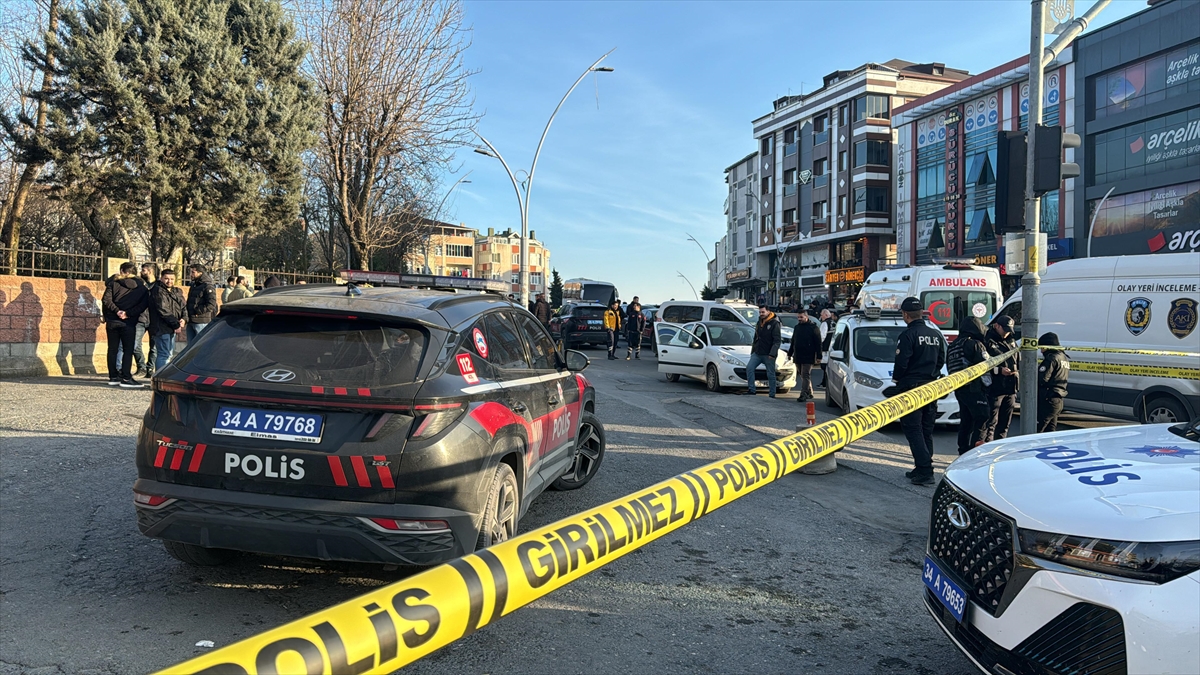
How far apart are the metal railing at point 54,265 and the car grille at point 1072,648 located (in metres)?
15.0

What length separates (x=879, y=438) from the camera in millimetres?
9992

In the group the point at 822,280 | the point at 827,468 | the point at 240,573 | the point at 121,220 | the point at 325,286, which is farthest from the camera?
the point at 822,280

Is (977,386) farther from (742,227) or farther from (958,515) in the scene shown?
(742,227)

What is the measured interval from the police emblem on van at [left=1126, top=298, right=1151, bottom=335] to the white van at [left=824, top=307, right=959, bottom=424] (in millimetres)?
2392

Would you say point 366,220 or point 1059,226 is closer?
point 366,220

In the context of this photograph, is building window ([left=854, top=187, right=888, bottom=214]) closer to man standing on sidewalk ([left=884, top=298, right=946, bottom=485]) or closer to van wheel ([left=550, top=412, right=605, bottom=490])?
man standing on sidewalk ([left=884, top=298, right=946, bottom=485])

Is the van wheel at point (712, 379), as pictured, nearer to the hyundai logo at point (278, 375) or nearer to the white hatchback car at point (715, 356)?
the white hatchback car at point (715, 356)

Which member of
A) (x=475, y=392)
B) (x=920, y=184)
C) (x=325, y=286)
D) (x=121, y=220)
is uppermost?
(x=920, y=184)

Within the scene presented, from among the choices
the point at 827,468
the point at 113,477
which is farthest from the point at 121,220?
the point at 827,468

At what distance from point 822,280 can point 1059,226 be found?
23221 mm

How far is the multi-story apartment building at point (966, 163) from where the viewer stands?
34812 millimetres

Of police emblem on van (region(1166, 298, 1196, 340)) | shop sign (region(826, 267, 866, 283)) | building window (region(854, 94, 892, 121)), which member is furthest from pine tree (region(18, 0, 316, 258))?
building window (region(854, 94, 892, 121))

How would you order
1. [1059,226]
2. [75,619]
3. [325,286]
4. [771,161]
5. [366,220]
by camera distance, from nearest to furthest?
[75,619] < [325,286] < [366,220] < [1059,226] < [771,161]

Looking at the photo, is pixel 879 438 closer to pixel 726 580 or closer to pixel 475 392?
pixel 726 580
